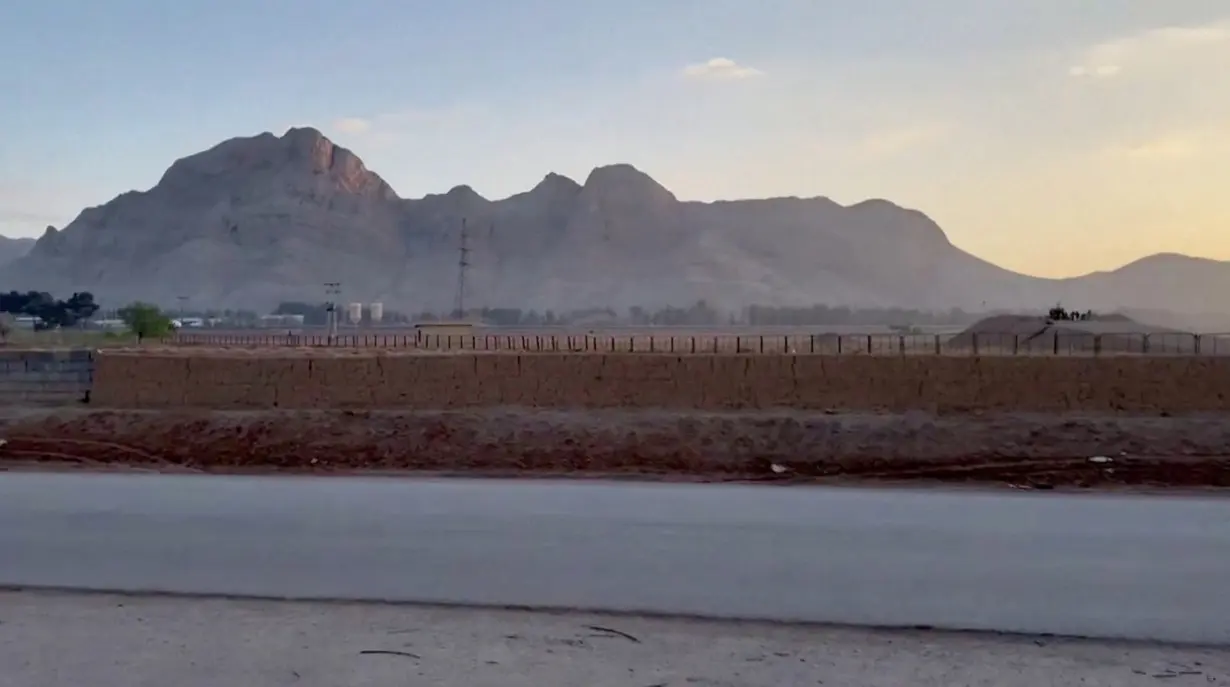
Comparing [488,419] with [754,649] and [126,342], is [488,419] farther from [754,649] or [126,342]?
[126,342]

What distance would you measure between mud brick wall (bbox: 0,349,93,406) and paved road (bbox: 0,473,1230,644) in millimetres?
13882

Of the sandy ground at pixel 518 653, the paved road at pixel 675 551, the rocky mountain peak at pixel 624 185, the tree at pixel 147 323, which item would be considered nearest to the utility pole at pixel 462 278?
the rocky mountain peak at pixel 624 185

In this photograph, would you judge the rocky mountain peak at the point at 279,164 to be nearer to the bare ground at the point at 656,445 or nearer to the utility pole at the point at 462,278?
the utility pole at the point at 462,278

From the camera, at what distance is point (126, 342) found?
54.4 meters

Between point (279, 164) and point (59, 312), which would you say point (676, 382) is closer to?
point (59, 312)

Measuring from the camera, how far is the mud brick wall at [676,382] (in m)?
26.9

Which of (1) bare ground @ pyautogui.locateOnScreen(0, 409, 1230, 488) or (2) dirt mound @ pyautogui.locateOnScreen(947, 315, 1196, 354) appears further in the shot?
(2) dirt mound @ pyautogui.locateOnScreen(947, 315, 1196, 354)

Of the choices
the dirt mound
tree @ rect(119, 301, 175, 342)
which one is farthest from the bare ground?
tree @ rect(119, 301, 175, 342)

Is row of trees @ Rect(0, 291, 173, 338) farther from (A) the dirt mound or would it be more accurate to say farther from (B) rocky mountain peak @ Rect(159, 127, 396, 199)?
(B) rocky mountain peak @ Rect(159, 127, 396, 199)

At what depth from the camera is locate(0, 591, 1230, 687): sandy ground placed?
23.7 ft

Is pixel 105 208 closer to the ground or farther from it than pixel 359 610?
farther from it

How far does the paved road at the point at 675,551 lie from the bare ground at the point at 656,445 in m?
3.73

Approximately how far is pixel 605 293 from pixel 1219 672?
5731 inches

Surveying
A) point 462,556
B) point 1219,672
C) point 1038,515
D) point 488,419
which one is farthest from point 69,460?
point 1219,672
